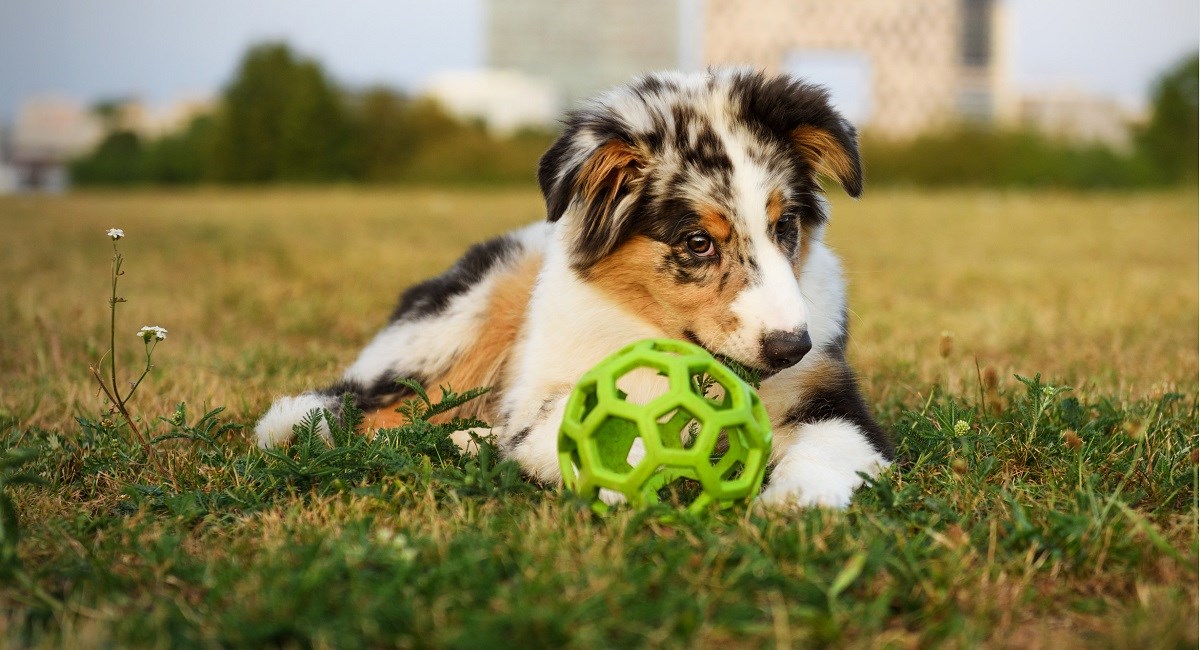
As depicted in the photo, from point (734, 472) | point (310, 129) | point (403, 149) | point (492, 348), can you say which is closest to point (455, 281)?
point (492, 348)

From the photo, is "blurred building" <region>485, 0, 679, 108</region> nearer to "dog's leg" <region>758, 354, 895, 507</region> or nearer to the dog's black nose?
"dog's leg" <region>758, 354, 895, 507</region>

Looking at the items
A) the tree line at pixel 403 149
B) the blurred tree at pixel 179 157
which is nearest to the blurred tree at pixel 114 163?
the tree line at pixel 403 149

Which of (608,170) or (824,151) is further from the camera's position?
(824,151)

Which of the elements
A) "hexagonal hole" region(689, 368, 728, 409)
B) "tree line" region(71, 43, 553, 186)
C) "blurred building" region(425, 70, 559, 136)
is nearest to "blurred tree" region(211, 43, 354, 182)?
"tree line" region(71, 43, 553, 186)

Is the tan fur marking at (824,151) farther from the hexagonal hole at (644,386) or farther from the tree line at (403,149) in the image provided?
the tree line at (403,149)

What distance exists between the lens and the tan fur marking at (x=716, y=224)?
8.95 feet

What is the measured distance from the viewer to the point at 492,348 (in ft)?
12.2

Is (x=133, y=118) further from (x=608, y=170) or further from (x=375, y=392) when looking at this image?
(x=608, y=170)

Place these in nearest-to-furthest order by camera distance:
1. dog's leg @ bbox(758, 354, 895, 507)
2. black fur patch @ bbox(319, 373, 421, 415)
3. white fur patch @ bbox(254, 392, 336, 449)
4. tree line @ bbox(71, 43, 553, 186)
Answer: dog's leg @ bbox(758, 354, 895, 507)
white fur patch @ bbox(254, 392, 336, 449)
black fur patch @ bbox(319, 373, 421, 415)
tree line @ bbox(71, 43, 553, 186)

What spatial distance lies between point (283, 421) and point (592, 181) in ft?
4.08

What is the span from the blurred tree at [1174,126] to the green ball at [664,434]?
23.5 m

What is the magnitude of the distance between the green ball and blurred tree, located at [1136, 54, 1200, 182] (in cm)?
2347

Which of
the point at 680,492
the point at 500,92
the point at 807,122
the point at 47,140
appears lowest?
the point at 680,492

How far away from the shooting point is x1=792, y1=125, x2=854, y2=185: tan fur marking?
3002mm
